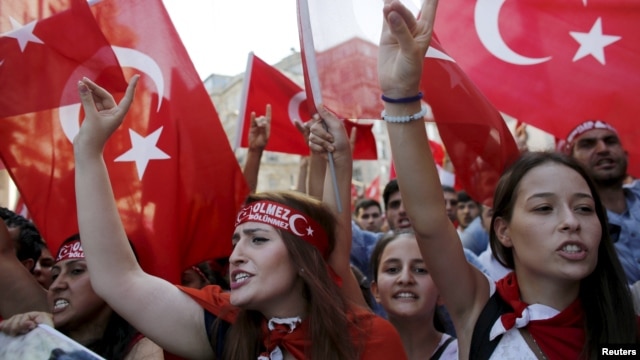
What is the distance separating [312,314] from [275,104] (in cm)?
280

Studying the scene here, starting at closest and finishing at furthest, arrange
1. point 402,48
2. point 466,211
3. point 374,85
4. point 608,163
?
point 402,48, point 374,85, point 608,163, point 466,211

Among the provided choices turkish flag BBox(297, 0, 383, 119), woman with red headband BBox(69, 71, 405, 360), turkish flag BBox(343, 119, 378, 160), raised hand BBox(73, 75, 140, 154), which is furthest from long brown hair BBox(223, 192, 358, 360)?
turkish flag BBox(343, 119, 378, 160)

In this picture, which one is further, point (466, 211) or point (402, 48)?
point (466, 211)

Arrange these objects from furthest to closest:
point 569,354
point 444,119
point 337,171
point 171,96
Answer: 1. point 171,96
2. point 444,119
3. point 337,171
4. point 569,354

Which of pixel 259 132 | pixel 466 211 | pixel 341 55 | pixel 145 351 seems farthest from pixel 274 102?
pixel 466 211

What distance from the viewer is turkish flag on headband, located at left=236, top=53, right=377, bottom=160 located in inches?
189

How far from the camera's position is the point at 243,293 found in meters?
2.26

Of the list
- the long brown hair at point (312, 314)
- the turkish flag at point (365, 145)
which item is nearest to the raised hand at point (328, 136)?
the long brown hair at point (312, 314)

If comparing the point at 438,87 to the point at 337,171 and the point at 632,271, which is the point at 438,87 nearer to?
the point at 337,171

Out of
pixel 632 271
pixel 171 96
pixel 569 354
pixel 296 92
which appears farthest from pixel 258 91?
pixel 569 354

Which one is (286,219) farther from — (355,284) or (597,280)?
(597,280)

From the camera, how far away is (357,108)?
2.84 m

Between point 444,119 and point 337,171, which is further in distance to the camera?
point 444,119

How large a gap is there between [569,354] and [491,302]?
1.00ft
